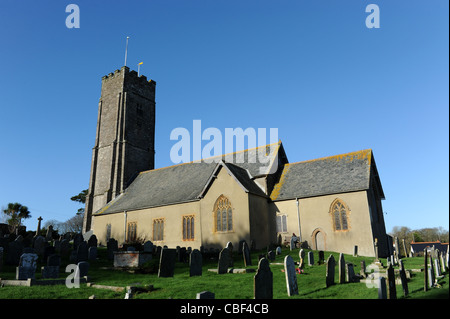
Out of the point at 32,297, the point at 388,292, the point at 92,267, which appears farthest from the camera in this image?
the point at 92,267

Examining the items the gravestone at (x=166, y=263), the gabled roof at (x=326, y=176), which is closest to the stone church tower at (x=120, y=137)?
the gabled roof at (x=326, y=176)

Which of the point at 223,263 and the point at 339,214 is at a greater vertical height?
the point at 339,214

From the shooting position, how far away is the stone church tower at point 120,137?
137ft

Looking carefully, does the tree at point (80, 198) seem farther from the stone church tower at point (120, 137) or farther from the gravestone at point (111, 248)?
the gravestone at point (111, 248)

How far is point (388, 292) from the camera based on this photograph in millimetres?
8719

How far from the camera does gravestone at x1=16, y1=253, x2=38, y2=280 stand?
519 inches

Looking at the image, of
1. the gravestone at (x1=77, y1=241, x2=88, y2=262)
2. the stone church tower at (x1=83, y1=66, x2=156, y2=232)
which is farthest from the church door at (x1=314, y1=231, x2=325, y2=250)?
the stone church tower at (x1=83, y1=66, x2=156, y2=232)

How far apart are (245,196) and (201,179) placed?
8.22 metres

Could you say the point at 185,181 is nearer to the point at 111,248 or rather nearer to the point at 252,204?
the point at 252,204

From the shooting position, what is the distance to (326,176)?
92.2 ft

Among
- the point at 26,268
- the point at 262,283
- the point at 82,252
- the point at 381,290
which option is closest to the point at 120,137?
the point at 82,252

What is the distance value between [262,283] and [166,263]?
6.90 m
